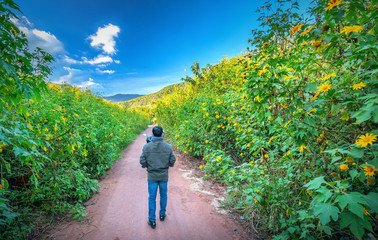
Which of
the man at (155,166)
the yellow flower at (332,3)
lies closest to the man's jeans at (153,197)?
the man at (155,166)

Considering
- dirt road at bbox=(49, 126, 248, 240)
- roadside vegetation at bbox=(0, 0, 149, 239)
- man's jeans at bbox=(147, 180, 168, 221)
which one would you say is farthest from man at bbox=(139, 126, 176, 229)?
roadside vegetation at bbox=(0, 0, 149, 239)

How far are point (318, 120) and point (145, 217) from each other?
10.8 feet

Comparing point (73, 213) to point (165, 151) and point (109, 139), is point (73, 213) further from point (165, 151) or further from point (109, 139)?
point (109, 139)

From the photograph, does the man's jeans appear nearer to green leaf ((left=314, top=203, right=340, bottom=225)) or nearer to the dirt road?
the dirt road

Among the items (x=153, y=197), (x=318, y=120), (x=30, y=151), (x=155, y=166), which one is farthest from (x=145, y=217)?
(x=318, y=120)

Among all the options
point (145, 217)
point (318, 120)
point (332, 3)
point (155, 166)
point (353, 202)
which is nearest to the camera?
point (353, 202)

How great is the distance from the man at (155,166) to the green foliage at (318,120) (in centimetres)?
146

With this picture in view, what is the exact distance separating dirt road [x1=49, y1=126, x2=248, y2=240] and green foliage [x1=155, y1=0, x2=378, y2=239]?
1.97ft

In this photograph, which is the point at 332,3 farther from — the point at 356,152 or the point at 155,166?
the point at 155,166

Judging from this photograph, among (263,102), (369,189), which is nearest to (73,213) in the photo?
(263,102)

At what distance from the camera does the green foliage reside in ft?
4.23

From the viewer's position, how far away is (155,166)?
2.88 metres

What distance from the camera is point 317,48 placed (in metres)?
1.62

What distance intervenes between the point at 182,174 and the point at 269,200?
3212 millimetres
